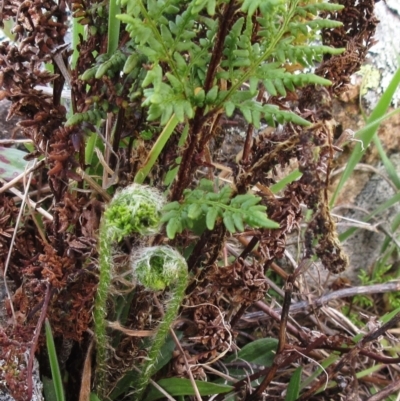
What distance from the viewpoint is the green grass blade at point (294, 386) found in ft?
4.42

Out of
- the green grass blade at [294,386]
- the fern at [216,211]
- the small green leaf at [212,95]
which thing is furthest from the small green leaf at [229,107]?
the green grass blade at [294,386]

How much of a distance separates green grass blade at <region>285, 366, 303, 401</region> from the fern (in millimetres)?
558

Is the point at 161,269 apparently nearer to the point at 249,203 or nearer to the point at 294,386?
the point at 249,203

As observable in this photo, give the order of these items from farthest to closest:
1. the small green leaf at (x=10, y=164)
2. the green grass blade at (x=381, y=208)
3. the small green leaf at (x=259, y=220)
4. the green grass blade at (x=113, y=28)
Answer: the green grass blade at (x=381, y=208)
the small green leaf at (x=10, y=164)
the green grass blade at (x=113, y=28)
the small green leaf at (x=259, y=220)

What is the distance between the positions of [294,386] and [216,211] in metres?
0.62

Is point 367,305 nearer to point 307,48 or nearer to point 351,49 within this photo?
point 351,49

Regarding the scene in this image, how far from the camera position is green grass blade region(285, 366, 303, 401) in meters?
1.35

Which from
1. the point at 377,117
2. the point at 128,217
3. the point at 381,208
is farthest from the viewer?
the point at 381,208

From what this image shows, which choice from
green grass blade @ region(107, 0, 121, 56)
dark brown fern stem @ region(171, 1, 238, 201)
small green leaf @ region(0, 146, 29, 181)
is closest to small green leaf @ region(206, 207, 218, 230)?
dark brown fern stem @ region(171, 1, 238, 201)

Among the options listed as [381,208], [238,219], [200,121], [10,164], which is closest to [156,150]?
[200,121]

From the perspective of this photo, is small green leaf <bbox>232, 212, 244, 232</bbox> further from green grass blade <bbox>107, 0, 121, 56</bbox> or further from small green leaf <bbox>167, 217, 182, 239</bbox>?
green grass blade <bbox>107, 0, 121, 56</bbox>

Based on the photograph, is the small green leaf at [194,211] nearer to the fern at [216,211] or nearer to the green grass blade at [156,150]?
the fern at [216,211]

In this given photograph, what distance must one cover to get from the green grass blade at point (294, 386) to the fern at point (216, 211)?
1.83ft

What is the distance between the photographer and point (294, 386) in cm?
135
